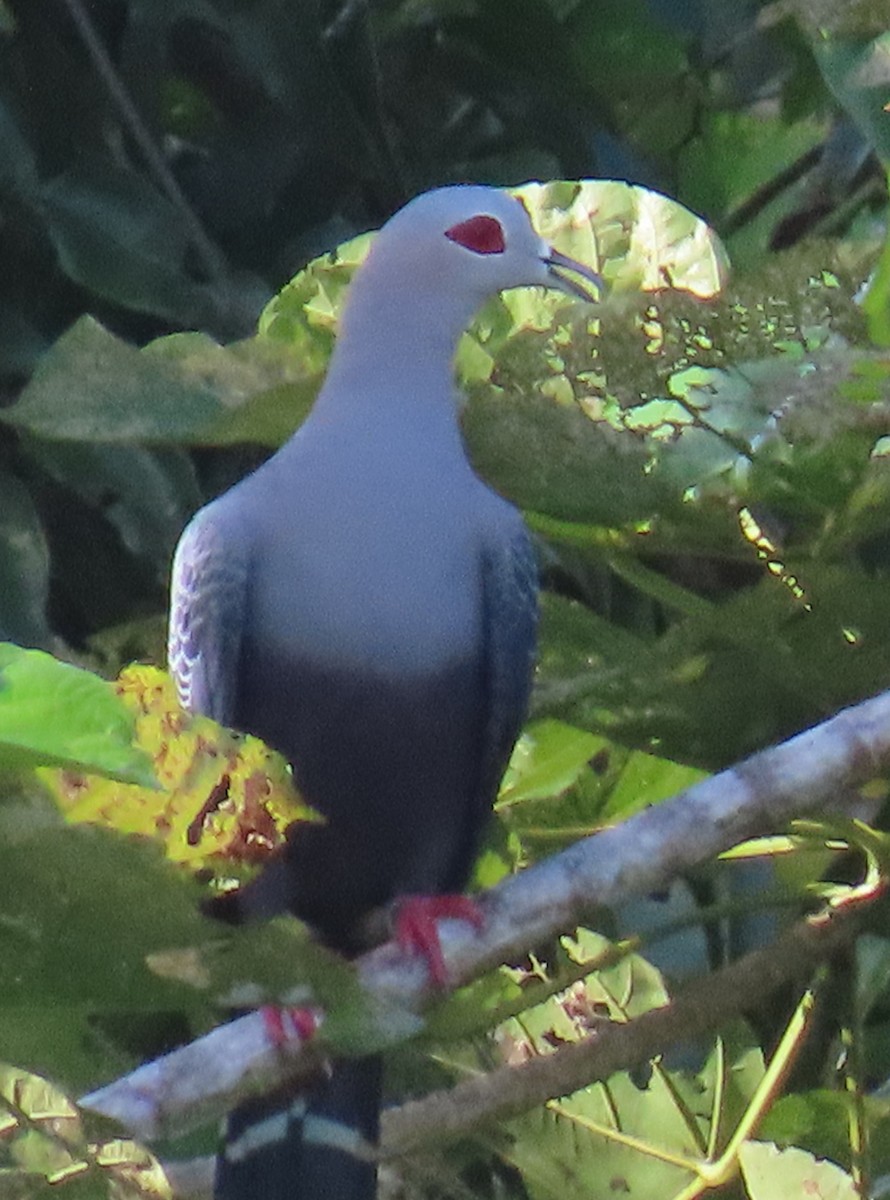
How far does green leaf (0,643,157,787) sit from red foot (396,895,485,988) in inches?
17.7

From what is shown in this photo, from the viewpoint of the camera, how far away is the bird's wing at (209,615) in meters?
1.41

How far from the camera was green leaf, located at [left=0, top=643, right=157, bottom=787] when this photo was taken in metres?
0.71

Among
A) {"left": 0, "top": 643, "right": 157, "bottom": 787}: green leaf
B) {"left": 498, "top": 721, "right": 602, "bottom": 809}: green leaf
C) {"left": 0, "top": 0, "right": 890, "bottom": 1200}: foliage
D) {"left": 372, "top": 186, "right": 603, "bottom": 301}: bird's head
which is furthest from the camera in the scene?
{"left": 498, "top": 721, "right": 602, "bottom": 809}: green leaf

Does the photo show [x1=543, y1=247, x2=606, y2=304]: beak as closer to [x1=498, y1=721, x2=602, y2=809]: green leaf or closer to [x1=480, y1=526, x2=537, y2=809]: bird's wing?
[x1=480, y1=526, x2=537, y2=809]: bird's wing

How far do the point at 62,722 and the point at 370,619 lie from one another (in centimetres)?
66

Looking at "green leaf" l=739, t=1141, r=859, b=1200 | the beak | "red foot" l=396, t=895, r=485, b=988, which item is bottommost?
"green leaf" l=739, t=1141, r=859, b=1200

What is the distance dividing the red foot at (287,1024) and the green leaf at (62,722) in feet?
1.16

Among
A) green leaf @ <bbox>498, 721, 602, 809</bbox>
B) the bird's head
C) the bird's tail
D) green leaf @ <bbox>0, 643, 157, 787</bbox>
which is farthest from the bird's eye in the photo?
green leaf @ <bbox>0, 643, 157, 787</bbox>

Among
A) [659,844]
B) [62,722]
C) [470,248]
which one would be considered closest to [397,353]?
[470,248]

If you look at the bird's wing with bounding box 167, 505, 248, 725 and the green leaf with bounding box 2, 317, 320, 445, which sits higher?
the green leaf with bounding box 2, 317, 320, 445

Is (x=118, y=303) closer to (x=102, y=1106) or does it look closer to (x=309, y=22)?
(x=309, y=22)

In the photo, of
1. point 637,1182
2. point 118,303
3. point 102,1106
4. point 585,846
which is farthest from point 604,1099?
point 118,303

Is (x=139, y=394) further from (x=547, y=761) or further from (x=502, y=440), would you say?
(x=547, y=761)

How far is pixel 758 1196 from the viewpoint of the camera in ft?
4.82
